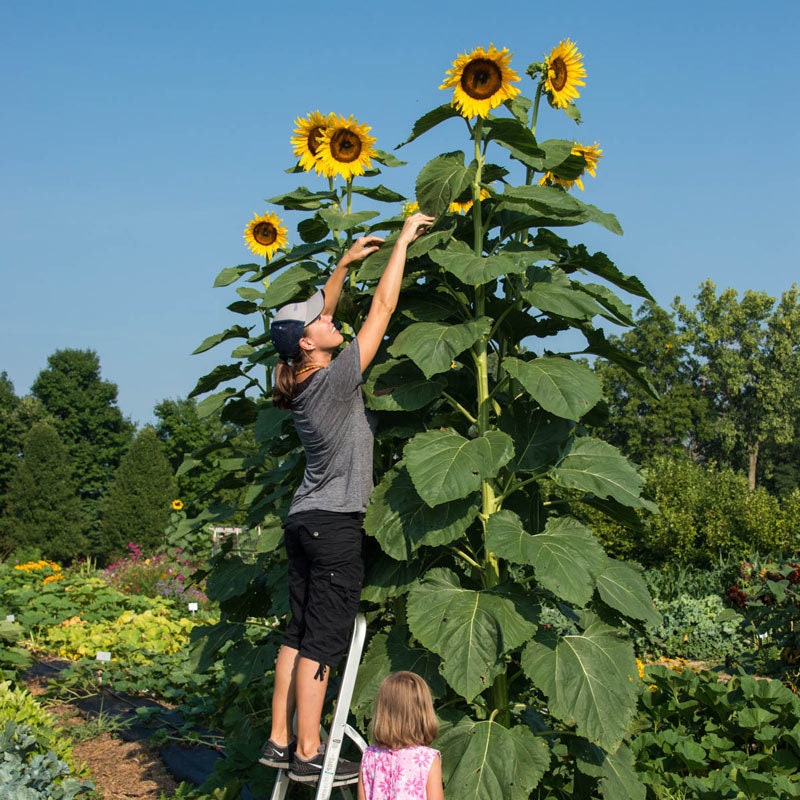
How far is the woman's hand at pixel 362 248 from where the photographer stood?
3318 mm

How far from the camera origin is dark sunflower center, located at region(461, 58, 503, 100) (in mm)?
2992

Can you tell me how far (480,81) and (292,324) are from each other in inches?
38.8

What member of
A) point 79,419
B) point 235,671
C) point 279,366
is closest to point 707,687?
point 235,671

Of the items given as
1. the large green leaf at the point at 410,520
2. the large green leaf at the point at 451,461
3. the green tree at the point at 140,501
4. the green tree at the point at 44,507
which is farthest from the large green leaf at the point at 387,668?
the green tree at the point at 44,507

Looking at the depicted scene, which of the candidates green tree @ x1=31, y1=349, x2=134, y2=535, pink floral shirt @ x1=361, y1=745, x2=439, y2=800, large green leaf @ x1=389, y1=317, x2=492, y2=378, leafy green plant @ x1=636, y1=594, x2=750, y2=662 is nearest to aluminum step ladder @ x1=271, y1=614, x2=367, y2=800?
pink floral shirt @ x1=361, y1=745, x2=439, y2=800

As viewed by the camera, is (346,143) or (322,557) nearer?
(322,557)

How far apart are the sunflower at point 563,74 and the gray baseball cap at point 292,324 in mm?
1117

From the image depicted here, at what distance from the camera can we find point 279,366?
10.6 feet

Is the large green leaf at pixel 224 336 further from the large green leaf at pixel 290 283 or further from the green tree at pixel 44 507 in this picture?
the green tree at pixel 44 507

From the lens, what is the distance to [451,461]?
2795mm

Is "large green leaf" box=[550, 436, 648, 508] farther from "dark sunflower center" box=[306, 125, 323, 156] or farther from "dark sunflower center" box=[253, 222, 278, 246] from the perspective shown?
"dark sunflower center" box=[253, 222, 278, 246]

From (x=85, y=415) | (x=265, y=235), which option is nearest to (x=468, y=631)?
(x=265, y=235)

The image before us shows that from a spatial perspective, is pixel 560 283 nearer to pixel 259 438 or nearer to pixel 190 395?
pixel 259 438

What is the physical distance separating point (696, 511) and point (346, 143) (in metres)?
11.9
